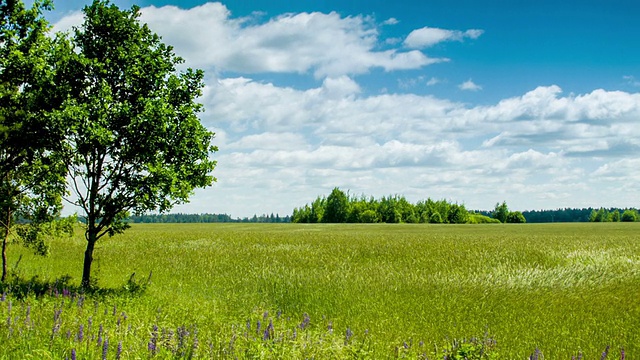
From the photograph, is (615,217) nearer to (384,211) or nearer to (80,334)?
(384,211)

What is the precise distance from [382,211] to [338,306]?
12999 cm

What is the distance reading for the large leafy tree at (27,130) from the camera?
42.0 feet

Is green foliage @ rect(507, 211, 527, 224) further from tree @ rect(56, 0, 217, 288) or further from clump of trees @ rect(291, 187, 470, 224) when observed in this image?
tree @ rect(56, 0, 217, 288)

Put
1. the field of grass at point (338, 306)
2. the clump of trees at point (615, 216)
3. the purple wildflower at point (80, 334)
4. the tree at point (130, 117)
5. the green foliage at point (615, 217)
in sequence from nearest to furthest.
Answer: the purple wildflower at point (80, 334) → the field of grass at point (338, 306) → the tree at point (130, 117) → the clump of trees at point (615, 216) → the green foliage at point (615, 217)

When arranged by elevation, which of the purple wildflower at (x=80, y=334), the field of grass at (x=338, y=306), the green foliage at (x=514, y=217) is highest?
the green foliage at (x=514, y=217)

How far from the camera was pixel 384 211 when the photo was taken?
140 m

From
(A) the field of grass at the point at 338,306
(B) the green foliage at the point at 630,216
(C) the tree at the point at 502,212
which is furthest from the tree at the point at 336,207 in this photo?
(A) the field of grass at the point at 338,306

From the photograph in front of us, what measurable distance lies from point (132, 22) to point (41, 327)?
8809 millimetres

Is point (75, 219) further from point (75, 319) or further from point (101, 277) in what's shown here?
point (75, 319)

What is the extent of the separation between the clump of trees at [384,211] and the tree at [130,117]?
400 feet

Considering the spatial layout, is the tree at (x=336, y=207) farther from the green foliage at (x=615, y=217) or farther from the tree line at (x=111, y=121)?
the tree line at (x=111, y=121)

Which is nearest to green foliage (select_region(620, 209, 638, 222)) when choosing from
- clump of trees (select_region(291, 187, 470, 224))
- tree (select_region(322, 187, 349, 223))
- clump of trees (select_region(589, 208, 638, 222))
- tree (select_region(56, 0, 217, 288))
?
clump of trees (select_region(589, 208, 638, 222))

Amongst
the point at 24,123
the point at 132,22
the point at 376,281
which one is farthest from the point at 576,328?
the point at 24,123

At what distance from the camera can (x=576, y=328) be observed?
34.6 ft
